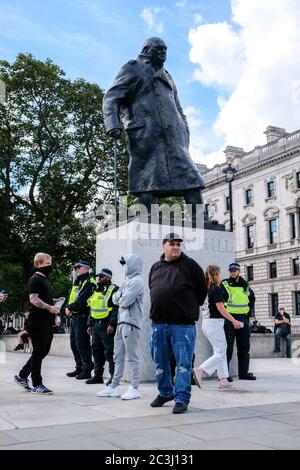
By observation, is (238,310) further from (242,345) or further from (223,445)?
(223,445)

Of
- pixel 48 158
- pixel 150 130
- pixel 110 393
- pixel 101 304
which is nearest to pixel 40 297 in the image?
pixel 101 304

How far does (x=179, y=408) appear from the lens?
5223mm

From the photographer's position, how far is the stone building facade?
5053 centimetres

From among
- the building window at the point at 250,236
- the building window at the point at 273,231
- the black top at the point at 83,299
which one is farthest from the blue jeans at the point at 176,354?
the building window at the point at 250,236

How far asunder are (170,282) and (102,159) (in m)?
21.6

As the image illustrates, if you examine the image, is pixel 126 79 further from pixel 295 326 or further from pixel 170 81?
pixel 295 326

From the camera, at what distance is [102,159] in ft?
87.3

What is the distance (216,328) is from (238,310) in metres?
0.93

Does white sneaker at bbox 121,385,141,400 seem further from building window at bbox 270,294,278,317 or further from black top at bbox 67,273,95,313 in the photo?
building window at bbox 270,294,278,317

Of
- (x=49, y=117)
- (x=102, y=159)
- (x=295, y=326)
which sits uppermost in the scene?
(x=49, y=117)

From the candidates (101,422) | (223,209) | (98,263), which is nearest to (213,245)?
(98,263)

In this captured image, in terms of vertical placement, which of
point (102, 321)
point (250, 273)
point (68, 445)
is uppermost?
point (250, 273)

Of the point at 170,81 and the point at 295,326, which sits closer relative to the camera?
the point at 170,81
